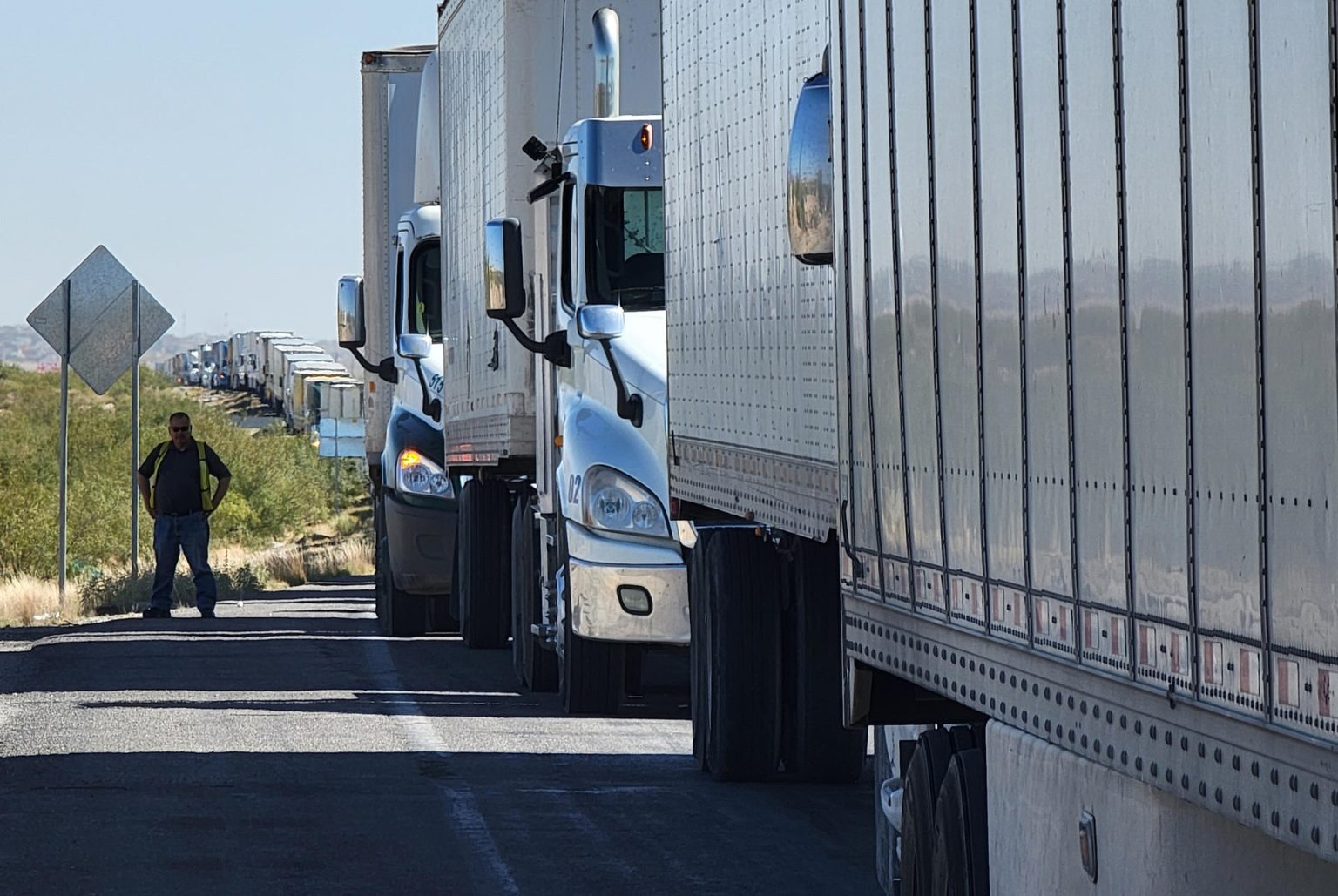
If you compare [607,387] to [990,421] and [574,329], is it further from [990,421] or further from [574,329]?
[990,421]

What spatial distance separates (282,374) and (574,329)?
279 feet

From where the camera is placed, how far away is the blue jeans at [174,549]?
2247 centimetres

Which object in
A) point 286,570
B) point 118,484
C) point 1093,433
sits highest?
point 1093,433

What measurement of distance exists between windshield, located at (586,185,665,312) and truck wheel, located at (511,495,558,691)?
8.27 feet

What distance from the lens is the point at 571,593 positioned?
1348 cm

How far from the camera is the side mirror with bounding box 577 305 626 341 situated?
509 inches

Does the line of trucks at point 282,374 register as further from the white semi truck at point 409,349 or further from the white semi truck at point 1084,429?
the white semi truck at point 1084,429

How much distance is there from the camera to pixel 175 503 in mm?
22656

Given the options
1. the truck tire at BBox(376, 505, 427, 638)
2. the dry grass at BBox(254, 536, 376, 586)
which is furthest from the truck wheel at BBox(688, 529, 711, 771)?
the dry grass at BBox(254, 536, 376, 586)

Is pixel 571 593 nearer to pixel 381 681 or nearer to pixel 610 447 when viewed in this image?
pixel 610 447

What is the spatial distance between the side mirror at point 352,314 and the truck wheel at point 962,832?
60.3 feet

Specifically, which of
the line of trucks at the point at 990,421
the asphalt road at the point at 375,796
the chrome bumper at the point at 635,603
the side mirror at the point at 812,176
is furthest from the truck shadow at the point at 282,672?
the side mirror at the point at 812,176

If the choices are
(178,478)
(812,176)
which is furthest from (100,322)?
(812,176)

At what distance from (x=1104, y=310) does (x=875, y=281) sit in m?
1.95
